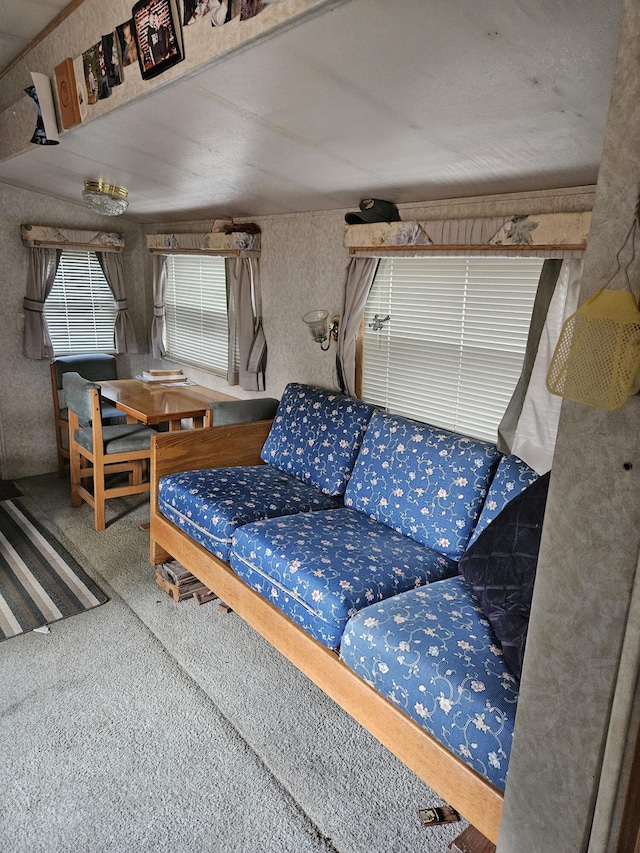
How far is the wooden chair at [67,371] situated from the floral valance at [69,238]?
0.83 m

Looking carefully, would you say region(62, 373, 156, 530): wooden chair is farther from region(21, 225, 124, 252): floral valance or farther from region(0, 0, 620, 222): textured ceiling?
region(0, 0, 620, 222): textured ceiling

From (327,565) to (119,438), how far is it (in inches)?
86.8

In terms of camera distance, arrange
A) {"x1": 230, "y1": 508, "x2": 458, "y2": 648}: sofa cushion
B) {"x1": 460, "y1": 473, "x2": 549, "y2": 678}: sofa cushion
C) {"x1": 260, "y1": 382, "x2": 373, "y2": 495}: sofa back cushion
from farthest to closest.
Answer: {"x1": 260, "y1": 382, "x2": 373, "y2": 495}: sofa back cushion < {"x1": 230, "y1": 508, "x2": 458, "y2": 648}: sofa cushion < {"x1": 460, "y1": 473, "x2": 549, "y2": 678}: sofa cushion

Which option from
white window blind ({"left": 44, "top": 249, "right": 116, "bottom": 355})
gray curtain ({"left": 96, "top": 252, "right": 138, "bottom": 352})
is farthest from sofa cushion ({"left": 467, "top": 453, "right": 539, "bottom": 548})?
white window blind ({"left": 44, "top": 249, "right": 116, "bottom": 355})

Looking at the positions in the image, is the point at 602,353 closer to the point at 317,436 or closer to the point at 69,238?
the point at 317,436

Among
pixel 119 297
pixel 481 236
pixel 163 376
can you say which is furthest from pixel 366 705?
pixel 119 297

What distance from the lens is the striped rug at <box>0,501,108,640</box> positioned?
2.77 m

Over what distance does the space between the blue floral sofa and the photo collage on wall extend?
5.24 feet

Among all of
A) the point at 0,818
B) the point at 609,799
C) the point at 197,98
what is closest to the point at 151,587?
the point at 0,818

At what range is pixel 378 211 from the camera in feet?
9.21

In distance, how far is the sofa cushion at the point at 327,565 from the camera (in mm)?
2018

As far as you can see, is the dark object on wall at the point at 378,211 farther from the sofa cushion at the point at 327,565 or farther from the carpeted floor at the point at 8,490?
the carpeted floor at the point at 8,490

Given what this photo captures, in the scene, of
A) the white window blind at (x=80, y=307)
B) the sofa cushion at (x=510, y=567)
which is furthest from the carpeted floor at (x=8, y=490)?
the sofa cushion at (x=510, y=567)

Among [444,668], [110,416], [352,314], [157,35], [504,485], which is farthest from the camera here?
[110,416]
